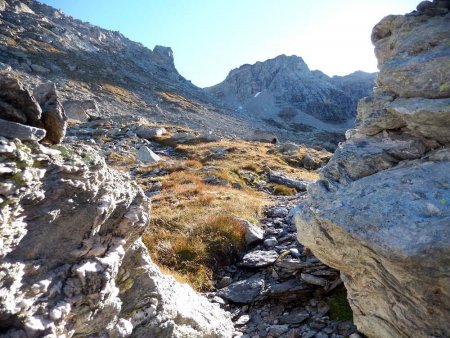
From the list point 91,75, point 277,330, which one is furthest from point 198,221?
point 91,75

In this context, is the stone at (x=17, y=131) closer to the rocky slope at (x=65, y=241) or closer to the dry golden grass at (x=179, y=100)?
the rocky slope at (x=65, y=241)

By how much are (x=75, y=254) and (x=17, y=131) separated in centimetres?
234

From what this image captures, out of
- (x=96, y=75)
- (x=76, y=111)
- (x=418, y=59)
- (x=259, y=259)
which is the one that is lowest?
(x=259, y=259)

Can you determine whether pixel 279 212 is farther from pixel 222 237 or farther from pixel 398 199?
pixel 398 199

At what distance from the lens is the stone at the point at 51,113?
21.4 ft

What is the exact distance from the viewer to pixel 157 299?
793 centimetres

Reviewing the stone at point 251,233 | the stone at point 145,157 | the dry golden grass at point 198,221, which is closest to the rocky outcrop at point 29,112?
the dry golden grass at point 198,221

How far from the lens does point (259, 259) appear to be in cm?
1275

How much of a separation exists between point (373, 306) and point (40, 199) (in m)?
7.49

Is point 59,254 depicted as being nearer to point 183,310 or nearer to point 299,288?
point 183,310

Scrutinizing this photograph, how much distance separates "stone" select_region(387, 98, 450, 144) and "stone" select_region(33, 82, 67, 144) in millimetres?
8295

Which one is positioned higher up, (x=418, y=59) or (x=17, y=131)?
(x=418, y=59)

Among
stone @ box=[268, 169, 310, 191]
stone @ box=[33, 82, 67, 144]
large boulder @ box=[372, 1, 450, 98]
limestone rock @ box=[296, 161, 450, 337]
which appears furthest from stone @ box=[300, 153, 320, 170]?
stone @ box=[33, 82, 67, 144]

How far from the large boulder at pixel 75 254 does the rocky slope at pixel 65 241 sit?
2 cm
